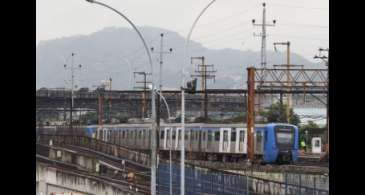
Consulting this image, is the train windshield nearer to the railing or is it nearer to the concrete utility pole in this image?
the concrete utility pole

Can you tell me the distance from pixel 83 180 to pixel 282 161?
1133 centimetres

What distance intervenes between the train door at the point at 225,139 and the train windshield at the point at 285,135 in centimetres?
253

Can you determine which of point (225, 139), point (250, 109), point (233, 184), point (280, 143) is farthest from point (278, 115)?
point (233, 184)

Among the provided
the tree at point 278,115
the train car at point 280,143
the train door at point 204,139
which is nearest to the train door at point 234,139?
the train car at point 280,143

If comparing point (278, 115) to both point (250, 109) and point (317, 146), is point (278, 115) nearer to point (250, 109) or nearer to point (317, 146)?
point (317, 146)

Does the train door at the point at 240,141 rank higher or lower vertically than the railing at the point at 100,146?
higher

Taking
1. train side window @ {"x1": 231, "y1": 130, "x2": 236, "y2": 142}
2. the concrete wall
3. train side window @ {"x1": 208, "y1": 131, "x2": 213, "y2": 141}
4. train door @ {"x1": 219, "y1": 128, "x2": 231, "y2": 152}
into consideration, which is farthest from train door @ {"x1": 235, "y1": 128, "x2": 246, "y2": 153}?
the concrete wall

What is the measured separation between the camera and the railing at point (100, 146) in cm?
4412

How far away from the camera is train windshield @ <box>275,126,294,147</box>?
39625mm

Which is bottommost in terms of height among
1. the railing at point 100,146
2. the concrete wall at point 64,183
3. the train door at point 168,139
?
the concrete wall at point 64,183

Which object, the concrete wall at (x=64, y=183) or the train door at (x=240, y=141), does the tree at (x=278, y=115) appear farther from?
the concrete wall at (x=64, y=183)
